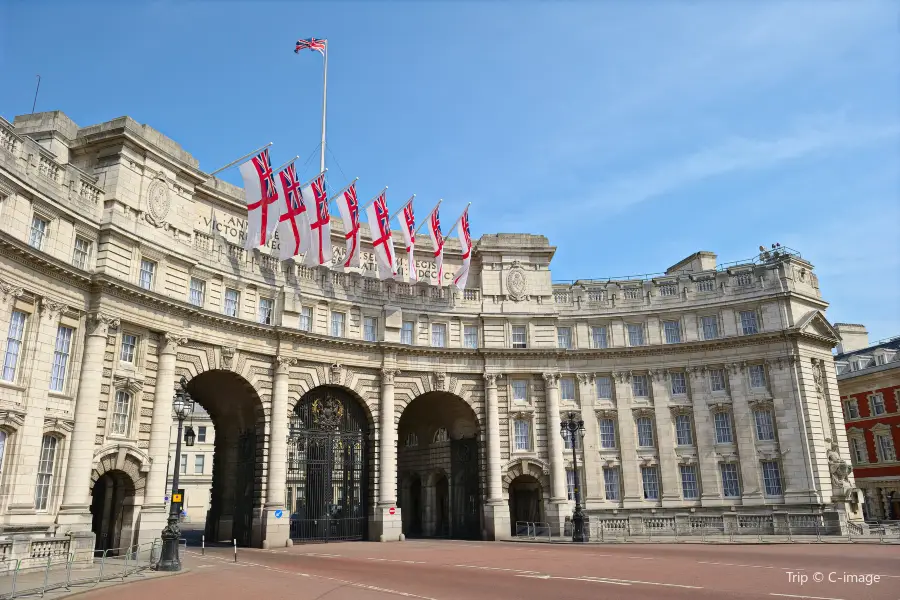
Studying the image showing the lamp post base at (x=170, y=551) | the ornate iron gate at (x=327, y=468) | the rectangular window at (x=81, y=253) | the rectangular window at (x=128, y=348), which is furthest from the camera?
the ornate iron gate at (x=327, y=468)

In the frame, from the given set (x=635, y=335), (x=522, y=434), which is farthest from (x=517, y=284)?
(x=522, y=434)

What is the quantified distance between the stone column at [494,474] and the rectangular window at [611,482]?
308 inches

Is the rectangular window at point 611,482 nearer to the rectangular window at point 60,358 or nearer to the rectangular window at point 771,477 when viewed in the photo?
the rectangular window at point 771,477

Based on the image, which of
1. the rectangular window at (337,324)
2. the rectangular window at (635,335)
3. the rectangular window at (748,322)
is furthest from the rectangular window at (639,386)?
the rectangular window at (337,324)

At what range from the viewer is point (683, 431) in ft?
158

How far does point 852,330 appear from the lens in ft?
246

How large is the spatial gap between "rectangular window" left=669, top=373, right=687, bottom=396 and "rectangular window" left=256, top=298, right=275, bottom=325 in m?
28.5

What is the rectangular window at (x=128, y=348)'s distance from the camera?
33.1 m

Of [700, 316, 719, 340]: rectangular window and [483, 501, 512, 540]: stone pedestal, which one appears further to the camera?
[700, 316, 719, 340]: rectangular window

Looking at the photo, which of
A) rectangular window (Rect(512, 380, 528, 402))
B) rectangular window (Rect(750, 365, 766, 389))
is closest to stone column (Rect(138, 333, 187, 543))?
rectangular window (Rect(512, 380, 528, 402))

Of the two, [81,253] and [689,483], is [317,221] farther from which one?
[689,483]

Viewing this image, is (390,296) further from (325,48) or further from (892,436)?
(892,436)

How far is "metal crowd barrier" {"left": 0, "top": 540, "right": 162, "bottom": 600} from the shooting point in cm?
1865

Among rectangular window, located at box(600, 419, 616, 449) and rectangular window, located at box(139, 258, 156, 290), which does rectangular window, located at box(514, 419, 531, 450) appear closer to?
rectangular window, located at box(600, 419, 616, 449)
